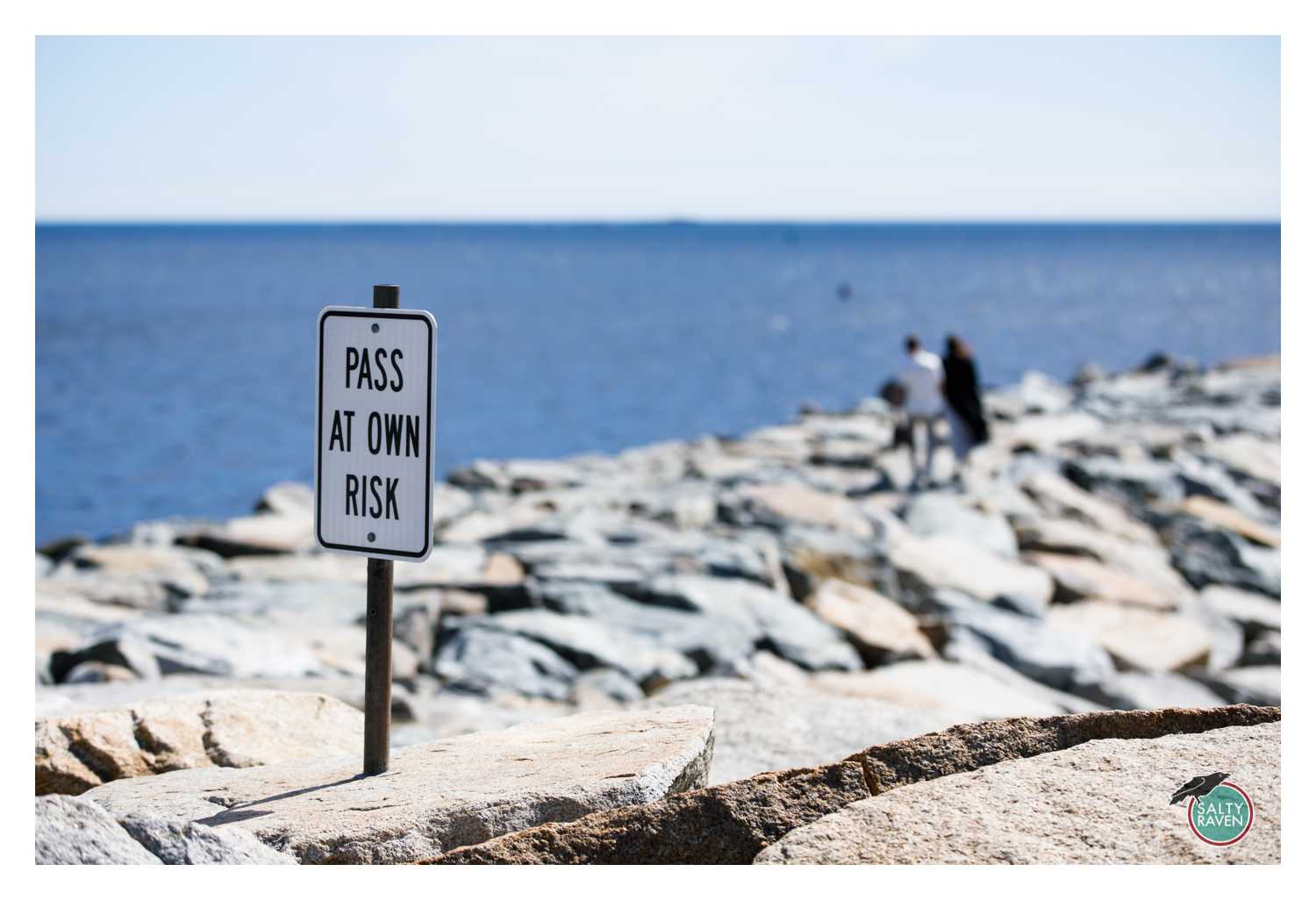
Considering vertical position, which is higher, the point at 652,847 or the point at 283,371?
the point at 283,371

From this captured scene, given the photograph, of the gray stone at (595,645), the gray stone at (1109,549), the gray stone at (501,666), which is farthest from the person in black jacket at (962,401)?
the gray stone at (501,666)

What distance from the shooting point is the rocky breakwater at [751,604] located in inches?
236

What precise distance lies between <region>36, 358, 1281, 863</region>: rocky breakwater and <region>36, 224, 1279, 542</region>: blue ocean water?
10.1m

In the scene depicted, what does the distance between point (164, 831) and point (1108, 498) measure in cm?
1217

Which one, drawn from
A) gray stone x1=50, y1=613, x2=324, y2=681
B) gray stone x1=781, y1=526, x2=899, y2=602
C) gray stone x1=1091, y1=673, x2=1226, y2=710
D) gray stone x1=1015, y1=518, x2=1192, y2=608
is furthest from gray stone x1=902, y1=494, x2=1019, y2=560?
gray stone x1=50, y1=613, x2=324, y2=681

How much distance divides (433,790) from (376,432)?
927 mm

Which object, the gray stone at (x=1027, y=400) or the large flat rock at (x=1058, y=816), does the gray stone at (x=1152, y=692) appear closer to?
the large flat rock at (x=1058, y=816)

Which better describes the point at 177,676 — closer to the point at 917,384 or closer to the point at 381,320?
the point at 381,320

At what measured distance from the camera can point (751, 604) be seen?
323 inches

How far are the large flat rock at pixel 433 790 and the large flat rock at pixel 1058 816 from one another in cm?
49
